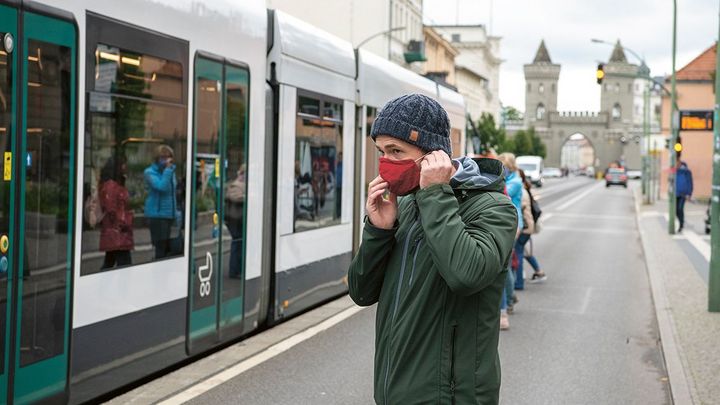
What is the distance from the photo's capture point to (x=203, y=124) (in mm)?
7969

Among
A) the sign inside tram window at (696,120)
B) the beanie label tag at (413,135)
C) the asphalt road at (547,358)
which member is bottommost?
the asphalt road at (547,358)

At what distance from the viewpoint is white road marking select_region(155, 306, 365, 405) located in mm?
7360

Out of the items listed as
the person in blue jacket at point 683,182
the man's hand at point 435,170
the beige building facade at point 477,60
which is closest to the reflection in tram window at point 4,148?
the man's hand at point 435,170

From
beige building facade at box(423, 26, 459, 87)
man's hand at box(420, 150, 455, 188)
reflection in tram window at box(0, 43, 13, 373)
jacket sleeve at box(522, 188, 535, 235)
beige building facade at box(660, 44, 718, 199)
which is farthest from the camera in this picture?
beige building facade at box(423, 26, 459, 87)

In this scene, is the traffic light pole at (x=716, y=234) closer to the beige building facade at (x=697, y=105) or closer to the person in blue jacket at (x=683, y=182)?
the person in blue jacket at (x=683, y=182)

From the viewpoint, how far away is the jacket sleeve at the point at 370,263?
10.6 feet

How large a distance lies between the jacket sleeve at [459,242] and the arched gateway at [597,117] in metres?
170

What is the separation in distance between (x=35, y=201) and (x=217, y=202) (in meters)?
2.78

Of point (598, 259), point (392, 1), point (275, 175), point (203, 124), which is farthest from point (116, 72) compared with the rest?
point (392, 1)

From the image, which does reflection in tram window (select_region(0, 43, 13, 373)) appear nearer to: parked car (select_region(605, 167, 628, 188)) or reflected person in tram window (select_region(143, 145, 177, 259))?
reflected person in tram window (select_region(143, 145, 177, 259))

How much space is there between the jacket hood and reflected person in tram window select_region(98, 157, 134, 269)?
3.55 m

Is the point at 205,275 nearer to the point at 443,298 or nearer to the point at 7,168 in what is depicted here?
the point at 7,168

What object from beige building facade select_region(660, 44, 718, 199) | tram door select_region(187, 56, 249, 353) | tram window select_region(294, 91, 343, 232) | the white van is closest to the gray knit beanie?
tram door select_region(187, 56, 249, 353)

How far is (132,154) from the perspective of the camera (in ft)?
22.2
